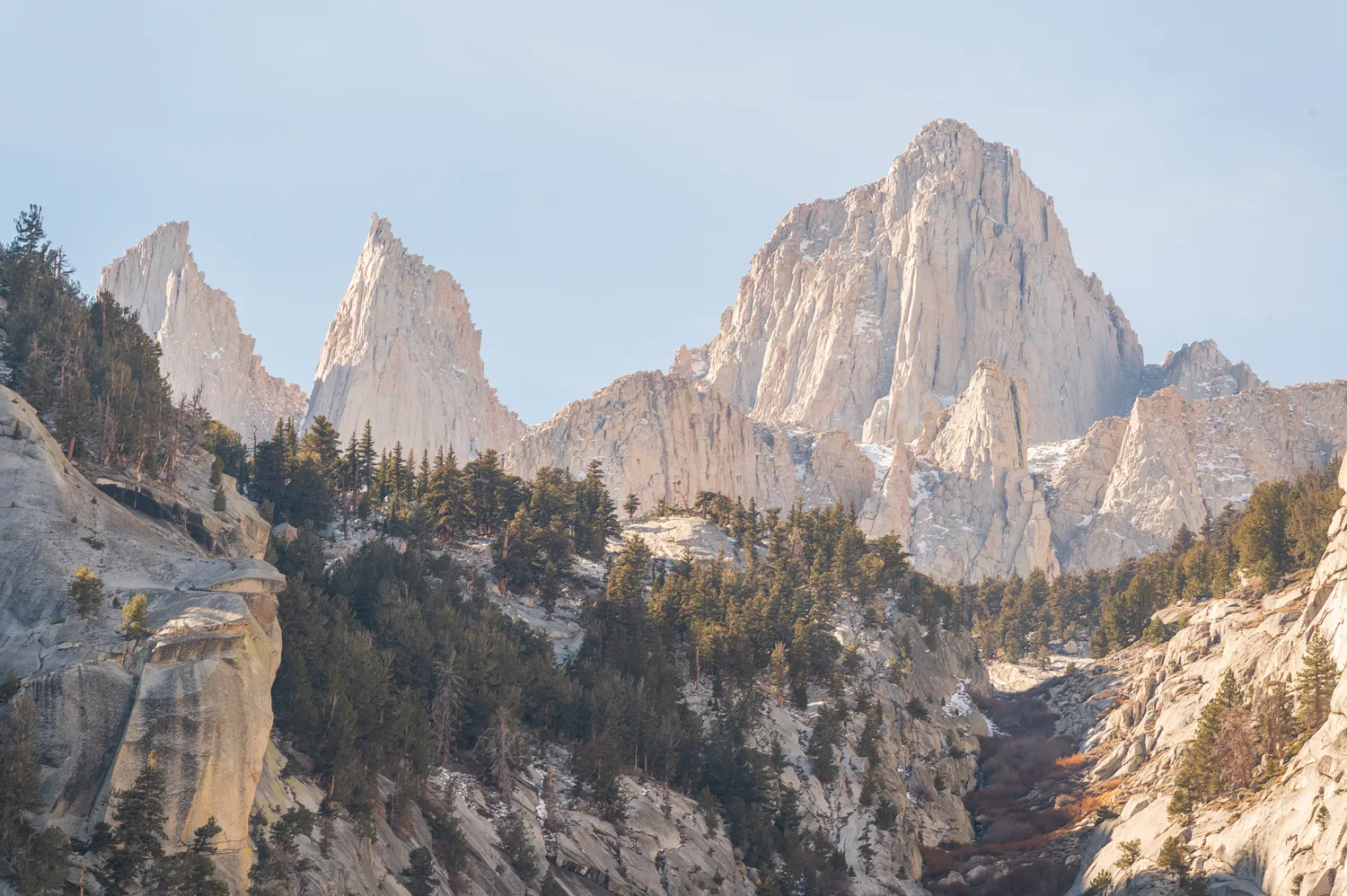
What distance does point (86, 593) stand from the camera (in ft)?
167

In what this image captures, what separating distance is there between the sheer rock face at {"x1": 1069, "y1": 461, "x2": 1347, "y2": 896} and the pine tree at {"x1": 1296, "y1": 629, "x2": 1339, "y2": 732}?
41.8 inches

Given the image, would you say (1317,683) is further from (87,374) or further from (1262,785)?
(87,374)

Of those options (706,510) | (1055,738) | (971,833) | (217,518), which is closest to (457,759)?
(217,518)

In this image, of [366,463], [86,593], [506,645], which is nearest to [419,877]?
[86,593]

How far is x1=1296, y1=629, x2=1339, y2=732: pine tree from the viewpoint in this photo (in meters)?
73.8

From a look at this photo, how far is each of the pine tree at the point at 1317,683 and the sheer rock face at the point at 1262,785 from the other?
41.8 inches

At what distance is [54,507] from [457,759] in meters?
26.6

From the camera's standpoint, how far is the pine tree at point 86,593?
166ft

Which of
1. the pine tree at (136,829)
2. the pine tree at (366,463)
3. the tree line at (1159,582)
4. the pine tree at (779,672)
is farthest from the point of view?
the pine tree at (366,463)

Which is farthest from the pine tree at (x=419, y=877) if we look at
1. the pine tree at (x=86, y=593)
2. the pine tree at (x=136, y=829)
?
the pine tree at (x=86, y=593)

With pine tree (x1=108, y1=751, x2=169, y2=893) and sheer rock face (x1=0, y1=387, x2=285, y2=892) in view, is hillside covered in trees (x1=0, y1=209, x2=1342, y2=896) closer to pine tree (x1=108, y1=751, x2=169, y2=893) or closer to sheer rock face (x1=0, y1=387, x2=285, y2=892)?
pine tree (x1=108, y1=751, x2=169, y2=893)

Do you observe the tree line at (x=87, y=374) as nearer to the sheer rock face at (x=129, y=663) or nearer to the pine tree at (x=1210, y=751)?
the sheer rock face at (x=129, y=663)

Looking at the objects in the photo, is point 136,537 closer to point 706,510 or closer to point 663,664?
point 663,664

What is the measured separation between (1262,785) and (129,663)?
60550 millimetres
